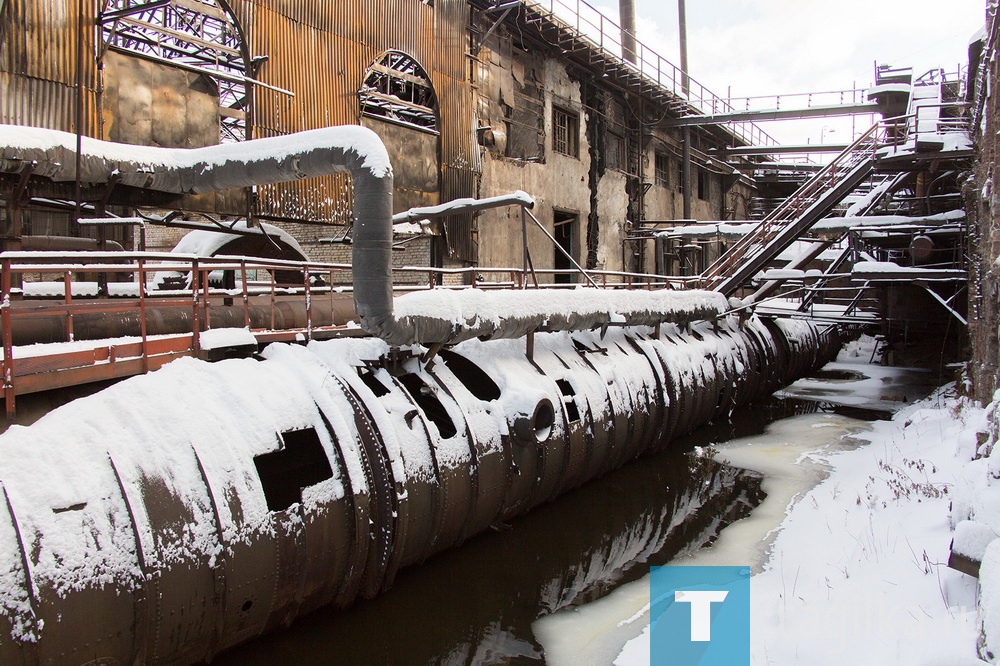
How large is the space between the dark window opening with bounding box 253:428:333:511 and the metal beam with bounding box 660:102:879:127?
2722cm

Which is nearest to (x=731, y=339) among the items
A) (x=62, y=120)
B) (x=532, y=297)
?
(x=532, y=297)

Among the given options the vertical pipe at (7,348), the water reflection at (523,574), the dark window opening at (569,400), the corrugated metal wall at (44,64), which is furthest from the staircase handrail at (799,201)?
the vertical pipe at (7,348)

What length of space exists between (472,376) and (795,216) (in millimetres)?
12916

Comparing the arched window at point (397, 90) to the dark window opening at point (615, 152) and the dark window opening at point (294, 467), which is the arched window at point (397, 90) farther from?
the dark window opening at point (294, 467)

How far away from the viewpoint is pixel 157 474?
208 inches

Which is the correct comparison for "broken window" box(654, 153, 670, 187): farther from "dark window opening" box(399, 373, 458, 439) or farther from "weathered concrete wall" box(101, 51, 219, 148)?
"dark window opening" box(399, 373, 458, 439)

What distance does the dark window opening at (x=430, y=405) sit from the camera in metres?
8.73

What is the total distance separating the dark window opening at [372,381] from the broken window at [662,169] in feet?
85.7

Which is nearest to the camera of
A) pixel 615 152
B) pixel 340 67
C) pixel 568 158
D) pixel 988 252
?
pixel 988 252

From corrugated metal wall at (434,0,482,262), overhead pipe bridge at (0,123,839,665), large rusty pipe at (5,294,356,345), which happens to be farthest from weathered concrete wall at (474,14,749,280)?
large rusty pipe at (5,294,356,345)

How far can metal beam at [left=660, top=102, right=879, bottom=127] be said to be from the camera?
2919 cm

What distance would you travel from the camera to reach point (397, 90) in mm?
18703

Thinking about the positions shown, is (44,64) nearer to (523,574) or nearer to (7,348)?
(7,348)

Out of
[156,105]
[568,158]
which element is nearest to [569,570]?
[156,105]
